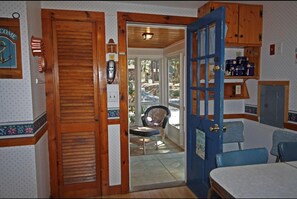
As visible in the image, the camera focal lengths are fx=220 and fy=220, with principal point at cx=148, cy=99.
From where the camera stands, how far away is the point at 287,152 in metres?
1.63

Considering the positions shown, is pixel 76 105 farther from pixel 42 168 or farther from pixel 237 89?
pixel 237 89

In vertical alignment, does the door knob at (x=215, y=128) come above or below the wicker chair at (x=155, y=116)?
above

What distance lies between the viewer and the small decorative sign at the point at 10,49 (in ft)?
6.22

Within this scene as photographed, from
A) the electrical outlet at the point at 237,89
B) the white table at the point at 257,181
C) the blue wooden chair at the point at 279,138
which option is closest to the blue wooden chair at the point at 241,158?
the white table at the point at 257,181

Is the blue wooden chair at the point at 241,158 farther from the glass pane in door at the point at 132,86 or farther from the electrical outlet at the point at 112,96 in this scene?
the glass pane in door at the point at 132,86

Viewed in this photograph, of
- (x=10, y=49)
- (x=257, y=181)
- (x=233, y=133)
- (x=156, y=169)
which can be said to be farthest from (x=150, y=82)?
(x=257, y=181)

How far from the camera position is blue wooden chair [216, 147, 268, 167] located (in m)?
1.48

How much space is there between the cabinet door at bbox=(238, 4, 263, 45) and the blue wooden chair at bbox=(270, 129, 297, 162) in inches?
40.8

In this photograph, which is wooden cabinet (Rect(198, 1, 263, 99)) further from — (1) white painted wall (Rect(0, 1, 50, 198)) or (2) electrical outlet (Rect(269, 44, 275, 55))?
(1) white painted wall (Rect(0, 1, 50, 198))

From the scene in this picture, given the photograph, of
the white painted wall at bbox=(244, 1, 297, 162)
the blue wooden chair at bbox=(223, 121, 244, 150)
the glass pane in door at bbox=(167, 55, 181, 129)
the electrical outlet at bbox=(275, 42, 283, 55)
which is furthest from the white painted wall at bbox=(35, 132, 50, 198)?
the glass pane in door at bbox=(167, 55, 181, 129)

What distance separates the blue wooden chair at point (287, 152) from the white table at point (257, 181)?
8.1 inches

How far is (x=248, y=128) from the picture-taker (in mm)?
2775

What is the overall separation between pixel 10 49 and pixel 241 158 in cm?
207

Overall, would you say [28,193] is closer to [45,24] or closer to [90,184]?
[90,184]
